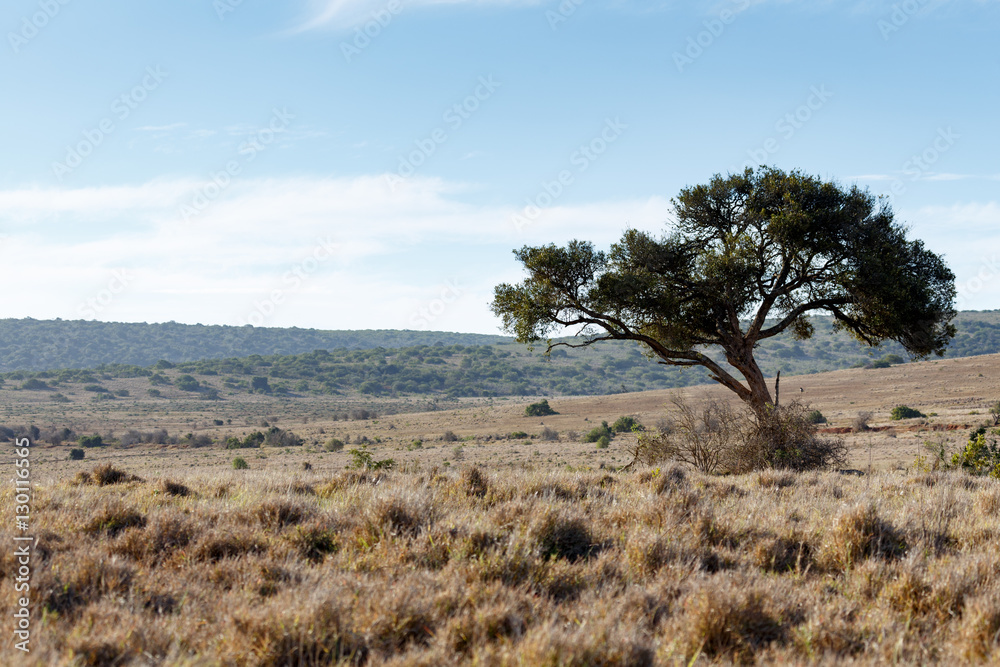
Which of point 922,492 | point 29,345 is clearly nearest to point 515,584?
point 922,492

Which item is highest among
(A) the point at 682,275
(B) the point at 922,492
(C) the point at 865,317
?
(A) the point at 682,275

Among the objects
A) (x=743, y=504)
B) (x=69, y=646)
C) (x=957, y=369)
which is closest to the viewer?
(x=69, y=646)

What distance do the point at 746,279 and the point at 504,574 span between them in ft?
47.4

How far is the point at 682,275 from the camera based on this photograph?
18391 millimetres

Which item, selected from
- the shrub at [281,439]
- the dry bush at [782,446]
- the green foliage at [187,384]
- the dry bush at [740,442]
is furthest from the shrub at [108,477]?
the green foliage at [187,384]

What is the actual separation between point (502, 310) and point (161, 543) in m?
13.1

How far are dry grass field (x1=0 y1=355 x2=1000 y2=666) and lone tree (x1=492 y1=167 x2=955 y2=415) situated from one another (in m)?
7.97

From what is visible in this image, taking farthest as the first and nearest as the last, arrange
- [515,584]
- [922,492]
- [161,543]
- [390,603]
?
1. [922,492]
2. [161,543]
3. [515,584]
4. [390,603]

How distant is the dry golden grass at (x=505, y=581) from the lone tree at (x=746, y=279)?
9.80 meters

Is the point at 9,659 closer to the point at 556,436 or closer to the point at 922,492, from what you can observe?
the point at 922,492

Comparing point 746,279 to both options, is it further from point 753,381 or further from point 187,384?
point 187,384

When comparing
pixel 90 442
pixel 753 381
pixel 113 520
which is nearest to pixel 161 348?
pixel 90 442

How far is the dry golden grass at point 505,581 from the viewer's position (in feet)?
12.7

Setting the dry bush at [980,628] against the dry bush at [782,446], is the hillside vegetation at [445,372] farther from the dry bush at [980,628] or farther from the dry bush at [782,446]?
the dry bush at [980,628]
